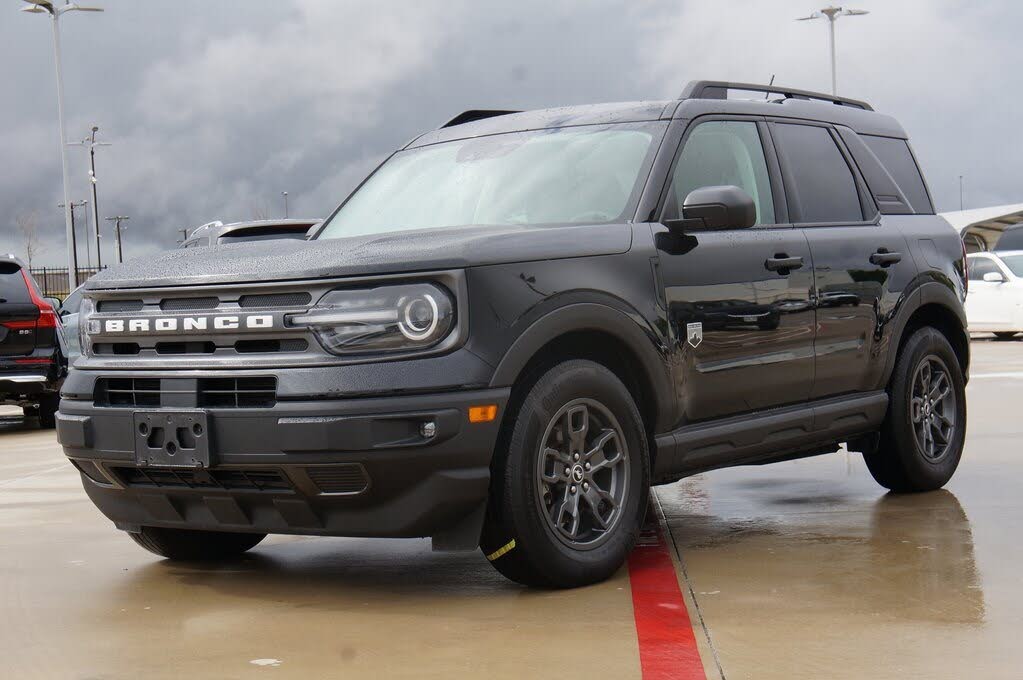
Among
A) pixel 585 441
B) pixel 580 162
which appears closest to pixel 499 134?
pixel 580 162

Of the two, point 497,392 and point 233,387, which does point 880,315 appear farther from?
point 233,387

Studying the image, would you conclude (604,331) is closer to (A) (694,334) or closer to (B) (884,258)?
(A) (694,334)

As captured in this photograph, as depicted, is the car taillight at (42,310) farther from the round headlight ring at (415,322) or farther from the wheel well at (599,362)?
the round headlight ring at (415,322)

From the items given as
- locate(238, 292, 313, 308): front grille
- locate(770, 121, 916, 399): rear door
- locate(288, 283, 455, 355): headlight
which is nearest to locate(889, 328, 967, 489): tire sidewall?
locate(770, 121, 916, 399): rear door

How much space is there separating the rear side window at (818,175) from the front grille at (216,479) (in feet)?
9.15

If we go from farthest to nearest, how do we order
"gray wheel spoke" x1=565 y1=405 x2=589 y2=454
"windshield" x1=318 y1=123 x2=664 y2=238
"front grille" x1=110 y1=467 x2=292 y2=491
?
"windshield" x1=318 y1=123 x2=664 y2=238 → "gray wheel spoke" x1=565 y1=405 x2=589 y2=454 → "front grille" x1=110 y1=467 x2=292 y2=491

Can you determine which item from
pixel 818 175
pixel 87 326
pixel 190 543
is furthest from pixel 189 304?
pixel 818 175

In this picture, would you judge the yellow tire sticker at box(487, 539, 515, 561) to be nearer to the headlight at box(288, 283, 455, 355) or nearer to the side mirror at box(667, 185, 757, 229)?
the headlight at box(288, 283, 455, 355)

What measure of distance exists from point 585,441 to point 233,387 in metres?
1.26

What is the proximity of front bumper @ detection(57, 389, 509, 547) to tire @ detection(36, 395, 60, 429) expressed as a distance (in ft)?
29.7

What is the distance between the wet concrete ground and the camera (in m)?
4.41

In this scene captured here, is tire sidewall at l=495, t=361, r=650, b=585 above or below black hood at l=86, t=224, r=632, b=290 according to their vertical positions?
below

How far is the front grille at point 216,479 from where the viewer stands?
511 centimetres

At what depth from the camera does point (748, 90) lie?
7.04 metres
